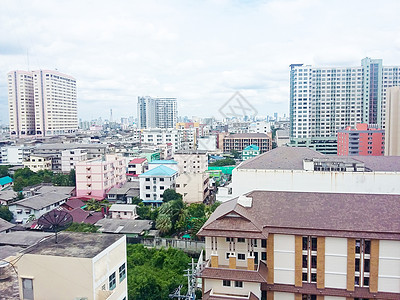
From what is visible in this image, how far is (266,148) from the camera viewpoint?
28.0 metres

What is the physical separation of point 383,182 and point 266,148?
66.2 ft

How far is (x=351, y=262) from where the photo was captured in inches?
221

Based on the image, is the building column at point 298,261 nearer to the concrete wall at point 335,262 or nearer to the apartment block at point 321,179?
the concrete wall at point 335,262

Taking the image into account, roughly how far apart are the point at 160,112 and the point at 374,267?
40764 mm

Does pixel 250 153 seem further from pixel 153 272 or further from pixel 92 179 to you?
pixel 153 272

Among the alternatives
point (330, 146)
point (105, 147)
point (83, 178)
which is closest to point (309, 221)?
point (83, 178)

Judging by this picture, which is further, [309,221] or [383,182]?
[383,182]

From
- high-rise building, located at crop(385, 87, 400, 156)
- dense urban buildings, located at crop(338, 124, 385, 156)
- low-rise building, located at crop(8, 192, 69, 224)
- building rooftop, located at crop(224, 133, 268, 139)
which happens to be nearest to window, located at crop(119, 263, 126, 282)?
low-rise building, located at crop(8, 192, 69, 224)

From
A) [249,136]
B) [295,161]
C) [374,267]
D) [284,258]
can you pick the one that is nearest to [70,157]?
[295,161]

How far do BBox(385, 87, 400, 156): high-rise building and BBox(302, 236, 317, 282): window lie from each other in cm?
1350

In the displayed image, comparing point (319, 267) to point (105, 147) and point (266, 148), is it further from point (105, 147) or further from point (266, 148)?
point (266, 148)

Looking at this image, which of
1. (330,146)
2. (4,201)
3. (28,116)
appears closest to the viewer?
(4,201)

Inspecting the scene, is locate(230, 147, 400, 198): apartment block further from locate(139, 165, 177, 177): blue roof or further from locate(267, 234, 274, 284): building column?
locate(139, 165, 177, 177): blue roof

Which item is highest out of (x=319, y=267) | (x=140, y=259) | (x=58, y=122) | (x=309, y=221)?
(x=58, y=122)
